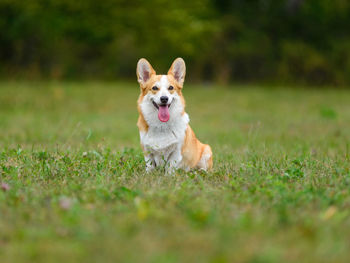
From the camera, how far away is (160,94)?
4.62 m

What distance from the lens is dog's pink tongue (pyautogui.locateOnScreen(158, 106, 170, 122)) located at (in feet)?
15.2

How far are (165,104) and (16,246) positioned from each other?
240 centimetres

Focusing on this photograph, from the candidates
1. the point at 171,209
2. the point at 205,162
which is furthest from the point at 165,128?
the point at 171,209

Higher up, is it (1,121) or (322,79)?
(322,79)

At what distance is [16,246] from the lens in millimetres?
2557

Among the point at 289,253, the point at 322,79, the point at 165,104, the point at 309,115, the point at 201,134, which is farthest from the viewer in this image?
the point at 322,79

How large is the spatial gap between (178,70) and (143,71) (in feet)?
1.28

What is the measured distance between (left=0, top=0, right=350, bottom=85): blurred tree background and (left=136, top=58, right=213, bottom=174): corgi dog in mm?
15478

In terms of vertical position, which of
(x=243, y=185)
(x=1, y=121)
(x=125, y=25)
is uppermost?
(x=125, y=25)

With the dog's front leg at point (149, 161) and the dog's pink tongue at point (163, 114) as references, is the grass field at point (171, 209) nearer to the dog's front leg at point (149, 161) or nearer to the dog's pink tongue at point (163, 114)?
the dog's front leg at point (149, 161)

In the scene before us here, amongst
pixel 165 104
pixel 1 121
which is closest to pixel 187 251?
pixel 165 104

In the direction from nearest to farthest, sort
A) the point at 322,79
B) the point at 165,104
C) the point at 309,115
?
the point at 165,104 → the point at 309,115 → the point at 322,79

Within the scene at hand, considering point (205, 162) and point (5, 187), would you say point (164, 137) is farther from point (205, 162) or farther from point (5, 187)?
point (5, 187)

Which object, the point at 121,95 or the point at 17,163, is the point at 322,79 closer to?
the point at 121,95
